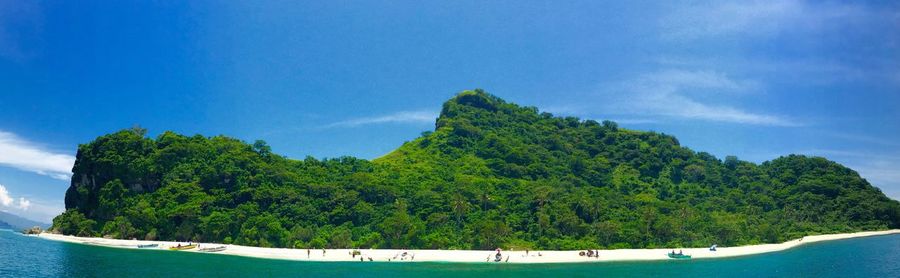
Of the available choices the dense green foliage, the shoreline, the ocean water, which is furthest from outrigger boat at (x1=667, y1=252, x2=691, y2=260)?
the dense green foliage

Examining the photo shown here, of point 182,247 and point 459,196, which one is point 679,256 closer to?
point 459,196

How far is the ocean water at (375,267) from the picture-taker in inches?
2040

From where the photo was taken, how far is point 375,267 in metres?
59.9

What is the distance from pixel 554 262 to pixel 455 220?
24.3 m

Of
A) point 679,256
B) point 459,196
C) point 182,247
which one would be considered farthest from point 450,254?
point 182,247

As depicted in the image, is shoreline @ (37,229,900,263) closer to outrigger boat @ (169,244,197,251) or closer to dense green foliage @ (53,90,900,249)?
outrigger boat @ (169,244,197,251)

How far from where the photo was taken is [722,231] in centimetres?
8550

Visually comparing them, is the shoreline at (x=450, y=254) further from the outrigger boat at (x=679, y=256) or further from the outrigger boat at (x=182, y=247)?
the outrigger boat at (x=182, y=247)

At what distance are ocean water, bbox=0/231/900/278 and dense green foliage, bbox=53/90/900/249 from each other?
1464 cm

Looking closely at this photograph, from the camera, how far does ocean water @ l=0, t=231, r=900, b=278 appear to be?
51812 millimetres

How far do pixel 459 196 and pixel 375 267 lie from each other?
3200 centimetres

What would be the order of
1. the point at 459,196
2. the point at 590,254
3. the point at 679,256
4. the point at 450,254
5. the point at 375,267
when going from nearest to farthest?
the point at 375,267, the point at 679,256, the point at 590,254, the point at 450,254, the point at 459,196

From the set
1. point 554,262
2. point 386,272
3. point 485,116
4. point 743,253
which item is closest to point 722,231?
point 743,253

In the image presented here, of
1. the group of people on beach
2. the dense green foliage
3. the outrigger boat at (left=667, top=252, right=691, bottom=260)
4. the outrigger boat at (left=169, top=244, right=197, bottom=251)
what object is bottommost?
the outrigger boat at (left=667, top=252, right=691, bottom=260)
